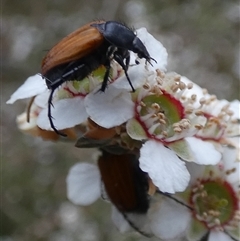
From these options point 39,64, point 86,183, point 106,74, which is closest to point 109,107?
point 106,74

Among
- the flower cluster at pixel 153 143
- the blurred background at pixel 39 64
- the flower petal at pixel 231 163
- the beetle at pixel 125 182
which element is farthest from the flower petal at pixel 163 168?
the blurred background at pixel 39 64

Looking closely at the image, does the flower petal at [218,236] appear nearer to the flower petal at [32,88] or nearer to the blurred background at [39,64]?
the flower petal at [32,88]

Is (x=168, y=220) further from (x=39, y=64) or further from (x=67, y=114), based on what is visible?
(x=39, y=64)

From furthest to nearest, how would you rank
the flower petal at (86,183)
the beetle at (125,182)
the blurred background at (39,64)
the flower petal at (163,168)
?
the blurred background at (39,64) < the flower petal at (86,183) < the beetle at (125,182) < the flower petal at (163,168)

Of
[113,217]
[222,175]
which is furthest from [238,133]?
[113,217]

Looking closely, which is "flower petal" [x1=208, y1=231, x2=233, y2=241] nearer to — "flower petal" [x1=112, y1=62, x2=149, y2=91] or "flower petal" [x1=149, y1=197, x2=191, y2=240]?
"flower petal" [x1=149, y1=197, x2=191, y2=240]

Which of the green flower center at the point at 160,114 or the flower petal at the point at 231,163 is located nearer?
the green flower center at the point at 160,114

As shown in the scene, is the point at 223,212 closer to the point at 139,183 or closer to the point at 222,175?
the point at 222,175
